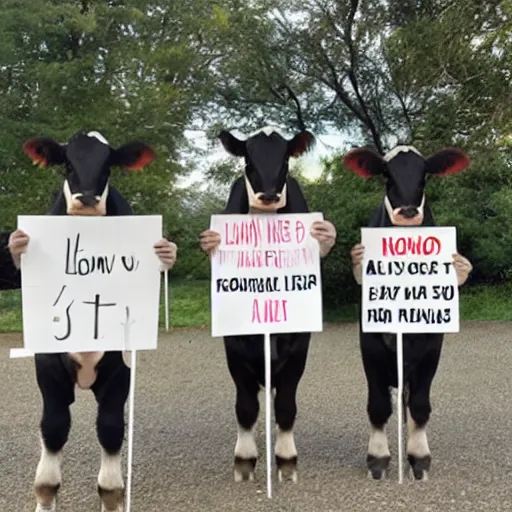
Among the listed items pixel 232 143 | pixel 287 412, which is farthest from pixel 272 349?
pixel 232 143

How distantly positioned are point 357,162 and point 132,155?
1376mm

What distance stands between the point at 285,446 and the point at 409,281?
1.22m

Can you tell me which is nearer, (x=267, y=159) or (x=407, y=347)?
(x=267, y=159)

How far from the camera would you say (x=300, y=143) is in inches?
153

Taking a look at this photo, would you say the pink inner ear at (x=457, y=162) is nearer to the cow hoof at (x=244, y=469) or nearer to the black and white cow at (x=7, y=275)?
the cow hoof at (x=244, y=469)

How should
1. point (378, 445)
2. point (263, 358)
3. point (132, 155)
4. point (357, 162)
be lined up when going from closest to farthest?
point (132, 155)
point (263, 358)
point (378, 445)
point (357, 162)

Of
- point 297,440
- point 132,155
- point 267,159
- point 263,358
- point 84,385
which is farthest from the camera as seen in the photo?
point 297,440

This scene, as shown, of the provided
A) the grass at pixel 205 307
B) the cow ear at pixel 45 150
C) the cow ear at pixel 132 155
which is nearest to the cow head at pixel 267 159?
the cow ear at pixel 132 155

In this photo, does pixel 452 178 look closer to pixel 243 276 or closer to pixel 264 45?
pixel 264 45

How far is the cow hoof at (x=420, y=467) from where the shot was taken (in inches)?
152

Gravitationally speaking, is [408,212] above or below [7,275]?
below

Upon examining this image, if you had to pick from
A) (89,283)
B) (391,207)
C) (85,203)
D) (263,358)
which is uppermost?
(391,207)

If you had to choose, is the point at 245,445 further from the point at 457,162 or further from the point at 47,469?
the point at 457,162

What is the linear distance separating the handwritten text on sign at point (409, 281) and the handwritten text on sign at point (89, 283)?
4.21ft
